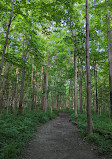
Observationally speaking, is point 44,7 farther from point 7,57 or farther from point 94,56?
point 94,56

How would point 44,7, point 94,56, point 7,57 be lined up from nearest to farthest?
point 44,7 < point 7,57 < point 94,56

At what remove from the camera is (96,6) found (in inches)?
358

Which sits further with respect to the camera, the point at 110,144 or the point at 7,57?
the point at 7,57

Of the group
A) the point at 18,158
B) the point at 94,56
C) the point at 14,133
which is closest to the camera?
the point at 18,158

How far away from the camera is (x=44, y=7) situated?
714cm

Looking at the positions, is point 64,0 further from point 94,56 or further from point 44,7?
point 94,56

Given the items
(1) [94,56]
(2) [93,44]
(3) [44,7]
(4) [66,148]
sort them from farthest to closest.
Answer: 1. (1) [94,56]
2. (2) [93,44]
3. (3) [44,7]
4. (4) [66,148]

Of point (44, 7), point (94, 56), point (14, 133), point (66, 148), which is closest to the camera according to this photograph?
point (66, 148)

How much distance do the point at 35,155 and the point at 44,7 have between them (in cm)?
839

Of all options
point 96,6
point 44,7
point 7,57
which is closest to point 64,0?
point 44,7

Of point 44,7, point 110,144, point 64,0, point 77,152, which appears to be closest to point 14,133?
point 77,152

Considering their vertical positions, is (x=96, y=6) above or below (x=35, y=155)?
above

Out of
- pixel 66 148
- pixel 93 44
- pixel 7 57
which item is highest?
pixel 93 44

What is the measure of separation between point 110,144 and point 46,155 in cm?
309
